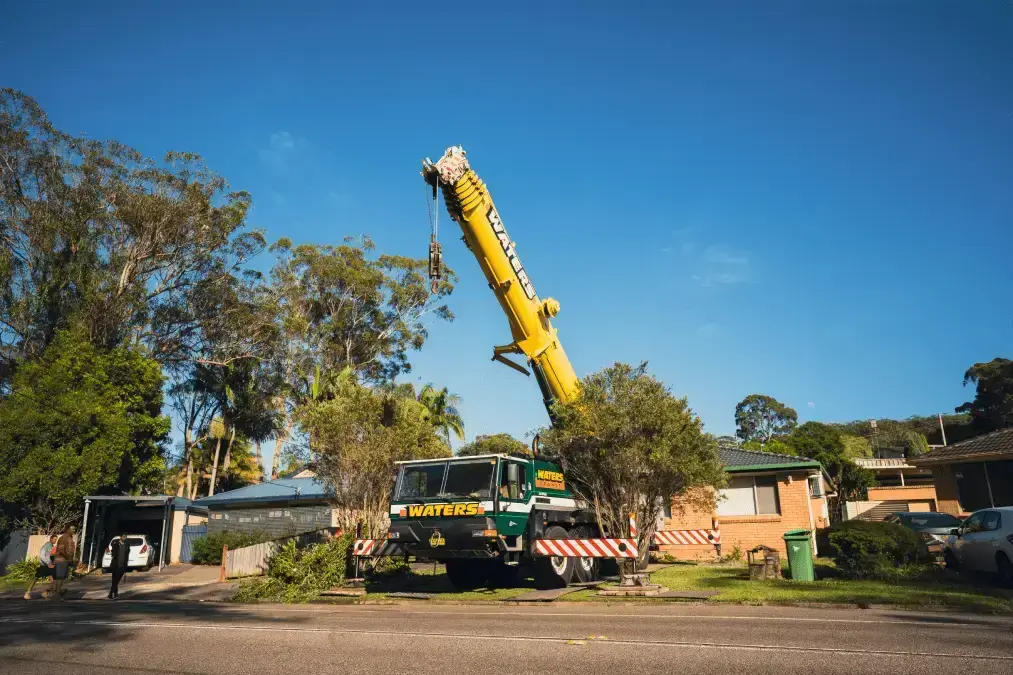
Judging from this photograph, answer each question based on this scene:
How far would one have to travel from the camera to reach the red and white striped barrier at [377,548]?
43.7 feet

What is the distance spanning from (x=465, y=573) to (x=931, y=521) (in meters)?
14.5

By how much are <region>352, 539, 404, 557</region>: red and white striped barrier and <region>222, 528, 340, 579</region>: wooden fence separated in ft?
21.0

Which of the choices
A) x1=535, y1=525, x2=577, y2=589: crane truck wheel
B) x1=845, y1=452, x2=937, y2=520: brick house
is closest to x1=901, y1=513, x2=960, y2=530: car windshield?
x1=845, y1=452, x2=937, y2=520: brick house

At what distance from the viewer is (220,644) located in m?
7.84

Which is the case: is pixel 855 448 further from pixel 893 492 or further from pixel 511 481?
pixel 511 481

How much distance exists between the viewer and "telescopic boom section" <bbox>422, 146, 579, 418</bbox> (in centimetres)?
1516

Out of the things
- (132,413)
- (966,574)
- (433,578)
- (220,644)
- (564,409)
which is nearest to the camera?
(220,644)

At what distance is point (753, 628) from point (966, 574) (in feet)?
30.4

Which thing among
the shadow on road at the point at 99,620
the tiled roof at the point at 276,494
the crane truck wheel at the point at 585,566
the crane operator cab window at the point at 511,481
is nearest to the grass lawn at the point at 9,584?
the shadow on road at the point at 99,620

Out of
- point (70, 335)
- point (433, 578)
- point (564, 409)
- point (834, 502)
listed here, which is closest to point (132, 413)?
point (70, 335)

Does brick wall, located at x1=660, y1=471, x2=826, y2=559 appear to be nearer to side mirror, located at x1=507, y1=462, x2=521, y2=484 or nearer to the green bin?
the green bin

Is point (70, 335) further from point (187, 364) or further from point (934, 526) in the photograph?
point (934, 526)

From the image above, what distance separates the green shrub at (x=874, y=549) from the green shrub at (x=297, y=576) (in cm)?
1071

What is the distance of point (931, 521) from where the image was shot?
20.3 meters
